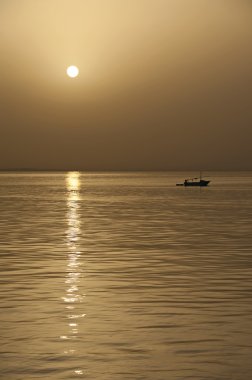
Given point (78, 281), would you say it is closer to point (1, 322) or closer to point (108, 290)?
point (108, 290)

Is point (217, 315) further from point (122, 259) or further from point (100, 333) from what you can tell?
point (122, 259)

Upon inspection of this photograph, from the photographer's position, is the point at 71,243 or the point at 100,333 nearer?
the point at 100,333

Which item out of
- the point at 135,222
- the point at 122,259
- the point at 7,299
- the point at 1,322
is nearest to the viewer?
the point at 1,322

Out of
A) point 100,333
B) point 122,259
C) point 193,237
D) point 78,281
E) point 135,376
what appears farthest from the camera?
point 193,237

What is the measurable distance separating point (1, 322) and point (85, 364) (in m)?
5.51

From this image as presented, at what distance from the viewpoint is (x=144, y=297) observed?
28047 mm

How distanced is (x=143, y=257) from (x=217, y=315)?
56.9 feet

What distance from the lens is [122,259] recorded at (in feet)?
134

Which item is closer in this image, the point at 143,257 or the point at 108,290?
the point at 108,290

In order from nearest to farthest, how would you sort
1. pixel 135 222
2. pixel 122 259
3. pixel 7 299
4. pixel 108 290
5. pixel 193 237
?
pixel 7 299
pixel 108 290
pixel 122 259
pixel 193 237
pixel 135 222

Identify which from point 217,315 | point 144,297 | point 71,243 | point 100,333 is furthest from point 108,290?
point 71,243

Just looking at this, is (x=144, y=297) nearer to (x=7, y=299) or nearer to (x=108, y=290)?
(x=108, y=290)

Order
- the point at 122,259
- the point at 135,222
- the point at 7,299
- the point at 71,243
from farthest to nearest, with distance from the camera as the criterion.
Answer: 1. the point at 135,222
2. the point at 71,243
3. the point at 122,259
4. the point at 7,299

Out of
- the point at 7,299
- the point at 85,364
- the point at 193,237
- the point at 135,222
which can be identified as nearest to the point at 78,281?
the point at 7,299
